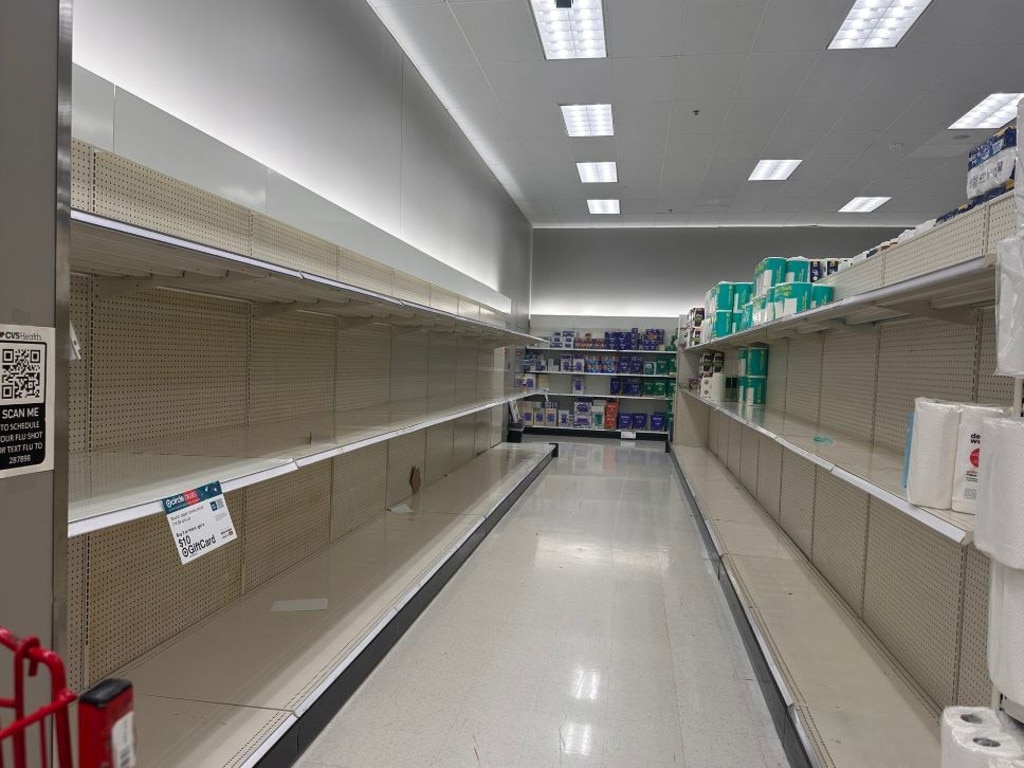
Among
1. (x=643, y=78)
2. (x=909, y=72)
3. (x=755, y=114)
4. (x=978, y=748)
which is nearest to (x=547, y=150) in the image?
(x=643, y=78)

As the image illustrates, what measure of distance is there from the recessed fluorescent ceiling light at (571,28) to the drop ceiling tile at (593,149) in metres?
1.84

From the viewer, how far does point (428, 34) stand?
4762mm

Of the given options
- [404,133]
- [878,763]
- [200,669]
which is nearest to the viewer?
[878,763]

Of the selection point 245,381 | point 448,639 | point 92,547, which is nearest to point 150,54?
point 245,381

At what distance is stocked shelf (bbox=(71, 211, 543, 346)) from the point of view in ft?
4.14

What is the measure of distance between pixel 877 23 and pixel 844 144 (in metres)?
2.44

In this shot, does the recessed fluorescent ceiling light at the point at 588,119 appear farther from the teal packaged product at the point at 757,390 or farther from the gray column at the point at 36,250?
the gray column at the point at 36,250

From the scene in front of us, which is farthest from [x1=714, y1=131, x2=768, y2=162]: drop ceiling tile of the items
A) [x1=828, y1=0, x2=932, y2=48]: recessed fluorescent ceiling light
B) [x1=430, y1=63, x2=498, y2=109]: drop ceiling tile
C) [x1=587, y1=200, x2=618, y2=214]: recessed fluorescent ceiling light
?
[x1=430, y1=63, x2=498, y2=109]: drop ceiling tile

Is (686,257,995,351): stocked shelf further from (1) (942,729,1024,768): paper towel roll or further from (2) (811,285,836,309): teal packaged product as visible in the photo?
(1) (942,729,1024,768): paper towel roll

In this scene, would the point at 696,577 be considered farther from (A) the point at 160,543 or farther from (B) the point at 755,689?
(A) the point at 160,543

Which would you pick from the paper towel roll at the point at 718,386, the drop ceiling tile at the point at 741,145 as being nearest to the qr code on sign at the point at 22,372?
the paper towel roll at the point at 718,386

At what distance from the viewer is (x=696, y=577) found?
3.73 metres

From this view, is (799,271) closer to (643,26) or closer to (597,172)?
(643,26)

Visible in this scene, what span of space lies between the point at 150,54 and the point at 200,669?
7.30 ft
